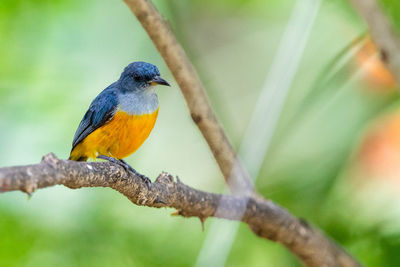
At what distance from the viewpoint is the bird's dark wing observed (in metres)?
3.04

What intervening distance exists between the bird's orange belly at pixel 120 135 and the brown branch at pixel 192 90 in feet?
0.78

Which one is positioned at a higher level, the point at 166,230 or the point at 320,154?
the point at 320,154

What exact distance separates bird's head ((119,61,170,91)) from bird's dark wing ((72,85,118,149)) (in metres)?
0.12

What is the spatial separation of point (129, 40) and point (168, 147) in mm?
744

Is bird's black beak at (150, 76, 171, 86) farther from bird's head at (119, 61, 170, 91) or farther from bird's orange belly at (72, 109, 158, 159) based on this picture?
bird's orange belly at (72, 109, 158, 159)

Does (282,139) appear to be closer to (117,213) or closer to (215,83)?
(215,83)

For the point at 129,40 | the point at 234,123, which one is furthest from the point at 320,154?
the point at 129,40

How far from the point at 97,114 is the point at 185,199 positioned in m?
0.71

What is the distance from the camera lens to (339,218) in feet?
10.7

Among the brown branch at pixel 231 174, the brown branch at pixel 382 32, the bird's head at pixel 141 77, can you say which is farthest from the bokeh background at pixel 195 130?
the bird's head at pixel 141 77

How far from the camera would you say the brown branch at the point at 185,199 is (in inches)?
64.9

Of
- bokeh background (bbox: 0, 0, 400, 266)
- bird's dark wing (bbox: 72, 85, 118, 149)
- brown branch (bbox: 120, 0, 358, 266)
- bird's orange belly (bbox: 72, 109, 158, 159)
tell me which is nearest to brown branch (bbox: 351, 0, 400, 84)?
bokeh background (bbox: 0, 0, 400, 266)

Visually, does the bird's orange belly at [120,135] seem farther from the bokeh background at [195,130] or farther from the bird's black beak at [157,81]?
the bokeh background at [195,130]

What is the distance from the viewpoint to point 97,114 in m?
3.04
